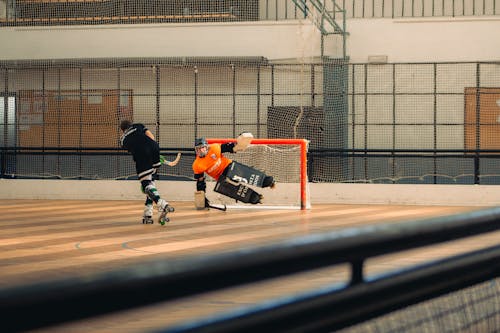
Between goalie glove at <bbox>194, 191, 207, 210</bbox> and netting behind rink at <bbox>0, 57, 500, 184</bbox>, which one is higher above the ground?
netting behind rink at <bbox>0, 57, 500, 184</bbox>

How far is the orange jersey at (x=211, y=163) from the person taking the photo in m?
17.4

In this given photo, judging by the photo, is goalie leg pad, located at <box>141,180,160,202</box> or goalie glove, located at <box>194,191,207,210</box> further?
goalie glove, located at <box>194,191,207,210</box>

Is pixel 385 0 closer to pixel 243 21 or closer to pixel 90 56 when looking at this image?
pixel 243 21

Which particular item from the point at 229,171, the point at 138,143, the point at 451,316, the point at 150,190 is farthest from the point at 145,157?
the point at 451,316

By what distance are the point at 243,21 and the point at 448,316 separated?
23.8 meters

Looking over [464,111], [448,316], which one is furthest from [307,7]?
[448,316]

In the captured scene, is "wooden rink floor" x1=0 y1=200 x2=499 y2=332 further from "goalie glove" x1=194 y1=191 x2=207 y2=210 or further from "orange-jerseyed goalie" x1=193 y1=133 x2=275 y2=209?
"orange-jerseyed goalie" x1=193 y1=133 x2=275 y2=209

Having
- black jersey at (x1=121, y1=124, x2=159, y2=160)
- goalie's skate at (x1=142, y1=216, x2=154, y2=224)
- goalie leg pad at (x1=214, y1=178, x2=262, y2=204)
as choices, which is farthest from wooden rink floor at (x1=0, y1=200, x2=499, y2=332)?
black jersey at (x1=121, y1=124, x2=159, y2=160)

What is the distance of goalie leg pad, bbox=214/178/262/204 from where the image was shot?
57.5 feet

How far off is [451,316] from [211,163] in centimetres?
1478

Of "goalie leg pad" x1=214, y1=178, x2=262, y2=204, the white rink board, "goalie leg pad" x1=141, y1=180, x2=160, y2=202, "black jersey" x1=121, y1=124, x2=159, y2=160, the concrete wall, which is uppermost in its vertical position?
the concrete wall

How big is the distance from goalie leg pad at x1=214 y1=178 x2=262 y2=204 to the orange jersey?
0.86ft

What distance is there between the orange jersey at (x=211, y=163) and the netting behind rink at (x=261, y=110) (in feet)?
18.4

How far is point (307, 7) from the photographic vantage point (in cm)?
2486
